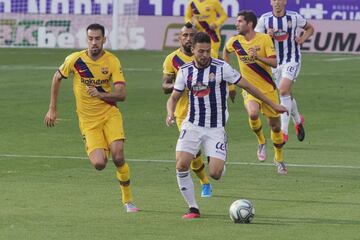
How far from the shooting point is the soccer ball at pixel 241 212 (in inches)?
532

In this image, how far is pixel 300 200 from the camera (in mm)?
15398

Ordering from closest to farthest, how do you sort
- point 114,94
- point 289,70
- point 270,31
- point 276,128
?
point 114,94, point 276,128, point 270,31, point 289,70

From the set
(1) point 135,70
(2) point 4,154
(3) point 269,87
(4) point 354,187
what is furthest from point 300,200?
(1) point 135,70

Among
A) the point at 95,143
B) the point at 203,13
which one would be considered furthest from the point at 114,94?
the point at 203,13

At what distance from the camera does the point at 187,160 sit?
14203 mm

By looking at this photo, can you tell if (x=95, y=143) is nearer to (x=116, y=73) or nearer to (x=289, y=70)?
(x=116, y=73)

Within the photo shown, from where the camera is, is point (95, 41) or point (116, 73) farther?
point (116, 73)

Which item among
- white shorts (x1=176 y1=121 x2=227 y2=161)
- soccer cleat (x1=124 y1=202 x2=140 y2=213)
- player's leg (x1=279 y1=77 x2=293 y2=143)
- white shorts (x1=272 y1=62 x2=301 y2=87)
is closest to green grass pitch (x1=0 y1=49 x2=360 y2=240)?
soccer cleat (x1=124 y1=202 x2=140 y2=213)

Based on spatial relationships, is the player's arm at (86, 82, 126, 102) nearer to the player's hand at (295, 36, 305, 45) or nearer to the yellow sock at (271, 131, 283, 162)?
the yellow sock at (271, 131, 283, 162)

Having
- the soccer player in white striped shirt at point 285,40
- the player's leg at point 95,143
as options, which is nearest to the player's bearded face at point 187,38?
the player's leg at point 95,143

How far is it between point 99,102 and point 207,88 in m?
1.48

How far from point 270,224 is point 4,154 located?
754cm

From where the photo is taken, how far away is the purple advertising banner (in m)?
41.3

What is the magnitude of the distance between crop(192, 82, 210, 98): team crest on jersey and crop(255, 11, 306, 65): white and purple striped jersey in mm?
6351
